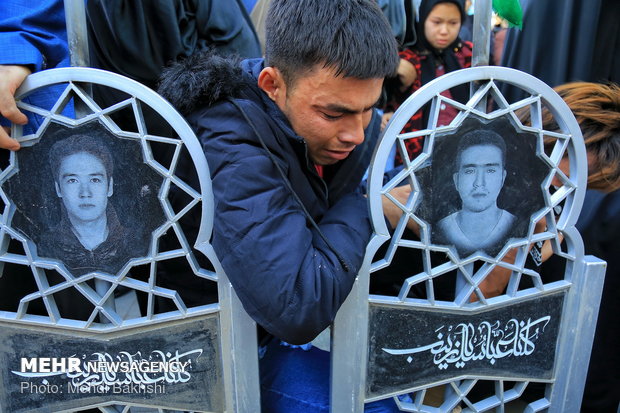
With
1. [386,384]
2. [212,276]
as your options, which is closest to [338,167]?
[212,276]

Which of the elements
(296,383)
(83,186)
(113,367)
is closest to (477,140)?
(296,383)

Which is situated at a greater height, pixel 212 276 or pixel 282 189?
pixel 282 189

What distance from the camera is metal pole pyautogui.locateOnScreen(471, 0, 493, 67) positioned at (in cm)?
116

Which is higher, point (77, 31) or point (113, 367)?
point (77, 31)

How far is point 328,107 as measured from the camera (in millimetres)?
1109

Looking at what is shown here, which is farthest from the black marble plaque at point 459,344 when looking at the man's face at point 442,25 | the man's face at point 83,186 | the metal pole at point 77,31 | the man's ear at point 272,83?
the man's face at point 442,25

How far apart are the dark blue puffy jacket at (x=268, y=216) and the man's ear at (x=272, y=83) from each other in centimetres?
2

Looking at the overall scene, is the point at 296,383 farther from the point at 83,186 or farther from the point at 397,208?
the point at 83,186

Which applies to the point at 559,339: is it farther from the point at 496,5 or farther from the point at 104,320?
the point at 104,320

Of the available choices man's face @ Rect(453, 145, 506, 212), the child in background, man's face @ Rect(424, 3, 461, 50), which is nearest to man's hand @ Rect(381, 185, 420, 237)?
man's face @ Rect(453, 145, 506, 212)

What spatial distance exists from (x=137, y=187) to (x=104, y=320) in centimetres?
34

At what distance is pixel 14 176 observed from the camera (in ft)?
3.55

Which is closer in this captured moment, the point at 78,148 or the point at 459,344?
the point at 78,148

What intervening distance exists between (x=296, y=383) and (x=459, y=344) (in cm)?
41
